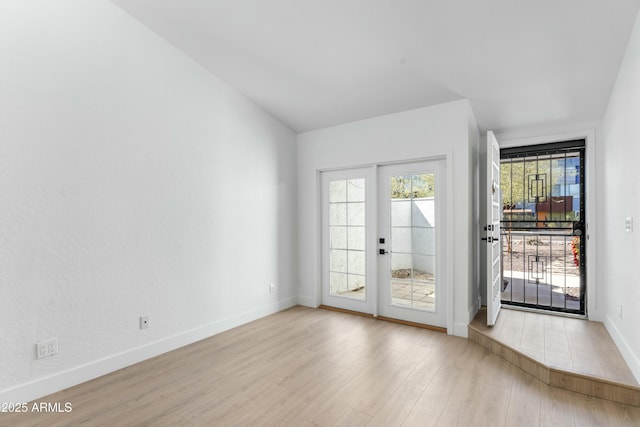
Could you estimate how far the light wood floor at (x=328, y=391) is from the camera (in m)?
2.16

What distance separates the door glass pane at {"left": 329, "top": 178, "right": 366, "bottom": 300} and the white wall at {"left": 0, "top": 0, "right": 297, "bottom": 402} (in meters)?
1.27

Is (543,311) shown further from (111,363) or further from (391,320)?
(111,363)

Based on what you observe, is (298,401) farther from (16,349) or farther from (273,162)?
(273,162)

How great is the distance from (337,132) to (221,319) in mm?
2843

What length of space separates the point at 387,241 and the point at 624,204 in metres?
2.31

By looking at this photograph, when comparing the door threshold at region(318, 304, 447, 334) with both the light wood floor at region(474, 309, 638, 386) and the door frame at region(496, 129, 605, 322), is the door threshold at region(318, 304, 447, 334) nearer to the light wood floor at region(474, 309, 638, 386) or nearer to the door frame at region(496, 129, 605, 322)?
the light wood floor at region(474, 309, 638, 386)

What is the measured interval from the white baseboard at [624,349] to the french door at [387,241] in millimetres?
1520

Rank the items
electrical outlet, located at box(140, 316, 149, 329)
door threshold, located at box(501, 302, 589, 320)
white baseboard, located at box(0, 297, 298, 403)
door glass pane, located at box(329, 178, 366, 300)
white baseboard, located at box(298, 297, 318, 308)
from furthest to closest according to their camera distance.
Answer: white baseboard, located at box(298, 297, 318, 308) → door glass pane, located at box(329, 178, 366, 300) → door threshold, located at box(501, 302, 589, 320) → electrical outlet, located at box(140, 316, 149, 329) → white baseboard, located at box(0, 297, 298, 403)

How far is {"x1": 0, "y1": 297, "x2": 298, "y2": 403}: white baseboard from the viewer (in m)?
2.36

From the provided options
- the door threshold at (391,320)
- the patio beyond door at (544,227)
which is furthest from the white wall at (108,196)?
the patio beyond door at (544,227)

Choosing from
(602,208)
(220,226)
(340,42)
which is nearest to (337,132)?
(340,42)

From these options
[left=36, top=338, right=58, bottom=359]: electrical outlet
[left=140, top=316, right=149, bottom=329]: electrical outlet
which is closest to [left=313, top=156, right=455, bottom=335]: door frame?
[left=140, top=316, right=149, bottom=329]: electrical outlet

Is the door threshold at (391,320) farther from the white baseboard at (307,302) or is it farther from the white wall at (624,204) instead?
the white wall at (624,204)

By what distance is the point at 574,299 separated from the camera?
4164 millimetres
